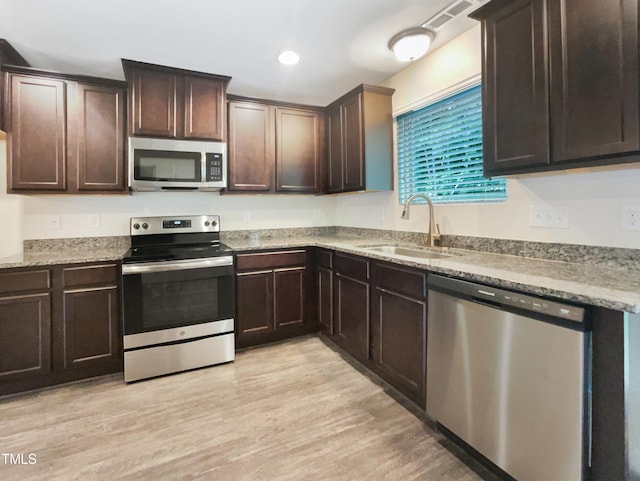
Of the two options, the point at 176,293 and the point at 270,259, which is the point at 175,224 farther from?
the point at 270,259

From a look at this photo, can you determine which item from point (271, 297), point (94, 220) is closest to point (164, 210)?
point (94, 220)

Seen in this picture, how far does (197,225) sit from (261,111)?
1281 millimetres

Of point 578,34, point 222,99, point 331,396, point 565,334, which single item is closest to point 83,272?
point 222,99

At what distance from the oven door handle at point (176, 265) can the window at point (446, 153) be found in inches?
65.6

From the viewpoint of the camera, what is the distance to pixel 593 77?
135 centimetres

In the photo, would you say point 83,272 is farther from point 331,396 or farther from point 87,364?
point 331,396

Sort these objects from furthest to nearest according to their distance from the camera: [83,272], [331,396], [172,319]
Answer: [172,319]
[83,272]
[331,396]

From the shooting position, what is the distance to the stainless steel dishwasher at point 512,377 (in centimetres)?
117

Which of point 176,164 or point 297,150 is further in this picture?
point 297,150

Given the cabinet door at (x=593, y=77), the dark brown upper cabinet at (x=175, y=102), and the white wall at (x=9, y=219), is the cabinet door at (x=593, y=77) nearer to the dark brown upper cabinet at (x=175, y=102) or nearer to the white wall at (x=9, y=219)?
the dark brown upper cabinet at (x=175, y=102)

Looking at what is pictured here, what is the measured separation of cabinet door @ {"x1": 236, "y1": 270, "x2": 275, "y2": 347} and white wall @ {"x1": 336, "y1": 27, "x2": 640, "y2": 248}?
49.2 inches

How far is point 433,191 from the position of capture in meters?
2.64

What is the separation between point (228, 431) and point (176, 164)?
2055 mm

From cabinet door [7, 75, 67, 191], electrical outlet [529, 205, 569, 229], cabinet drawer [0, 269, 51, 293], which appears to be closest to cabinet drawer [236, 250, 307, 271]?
cabinet drawer [0, 269, 51, 293]
